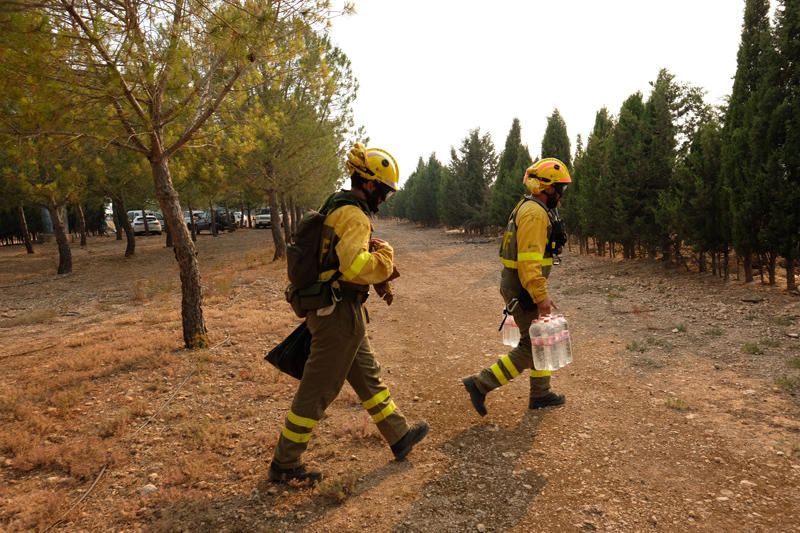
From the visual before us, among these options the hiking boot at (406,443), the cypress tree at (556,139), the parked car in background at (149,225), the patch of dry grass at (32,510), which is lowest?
the patch of dry grass at (32,510)

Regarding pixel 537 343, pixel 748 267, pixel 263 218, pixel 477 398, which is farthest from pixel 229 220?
pixel 537 343

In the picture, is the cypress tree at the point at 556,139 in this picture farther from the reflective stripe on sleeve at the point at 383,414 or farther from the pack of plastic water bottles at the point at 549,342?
the reflective stripe on sleeve at the point at 383,414

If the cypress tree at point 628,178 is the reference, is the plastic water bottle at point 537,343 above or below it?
below

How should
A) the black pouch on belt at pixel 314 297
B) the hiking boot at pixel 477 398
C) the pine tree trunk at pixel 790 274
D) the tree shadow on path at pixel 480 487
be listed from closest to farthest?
1. the tree shadow on path at pixel 480 487
2. the black pouch on belt at pixel 314 297
3. the hiking boot at pixel 477 398
4. the pine tree trunk at pixel 790 274

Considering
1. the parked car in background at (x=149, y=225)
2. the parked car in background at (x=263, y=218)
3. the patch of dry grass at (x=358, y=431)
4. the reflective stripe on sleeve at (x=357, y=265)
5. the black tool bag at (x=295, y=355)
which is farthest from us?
the parked car in background at (x=263, y=218)

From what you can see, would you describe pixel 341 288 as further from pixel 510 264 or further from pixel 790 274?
pixel 790 274

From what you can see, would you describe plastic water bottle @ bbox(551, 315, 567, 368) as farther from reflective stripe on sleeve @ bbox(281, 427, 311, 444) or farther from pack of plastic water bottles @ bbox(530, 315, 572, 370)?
reflective stripe on sleeve @ bbox(281, 427, 311, 444)

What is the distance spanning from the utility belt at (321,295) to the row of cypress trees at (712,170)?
29.4ft

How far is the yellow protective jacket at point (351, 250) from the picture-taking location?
2.98 metres

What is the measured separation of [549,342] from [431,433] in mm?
1265

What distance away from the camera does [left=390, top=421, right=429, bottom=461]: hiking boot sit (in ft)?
11.5

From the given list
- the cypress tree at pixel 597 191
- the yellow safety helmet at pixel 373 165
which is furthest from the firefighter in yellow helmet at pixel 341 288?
the cypress tree at pixel 597 191

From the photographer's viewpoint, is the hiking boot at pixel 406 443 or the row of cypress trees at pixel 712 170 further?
the row of cypress trees at pixel 712 170

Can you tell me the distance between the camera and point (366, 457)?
3.65m
